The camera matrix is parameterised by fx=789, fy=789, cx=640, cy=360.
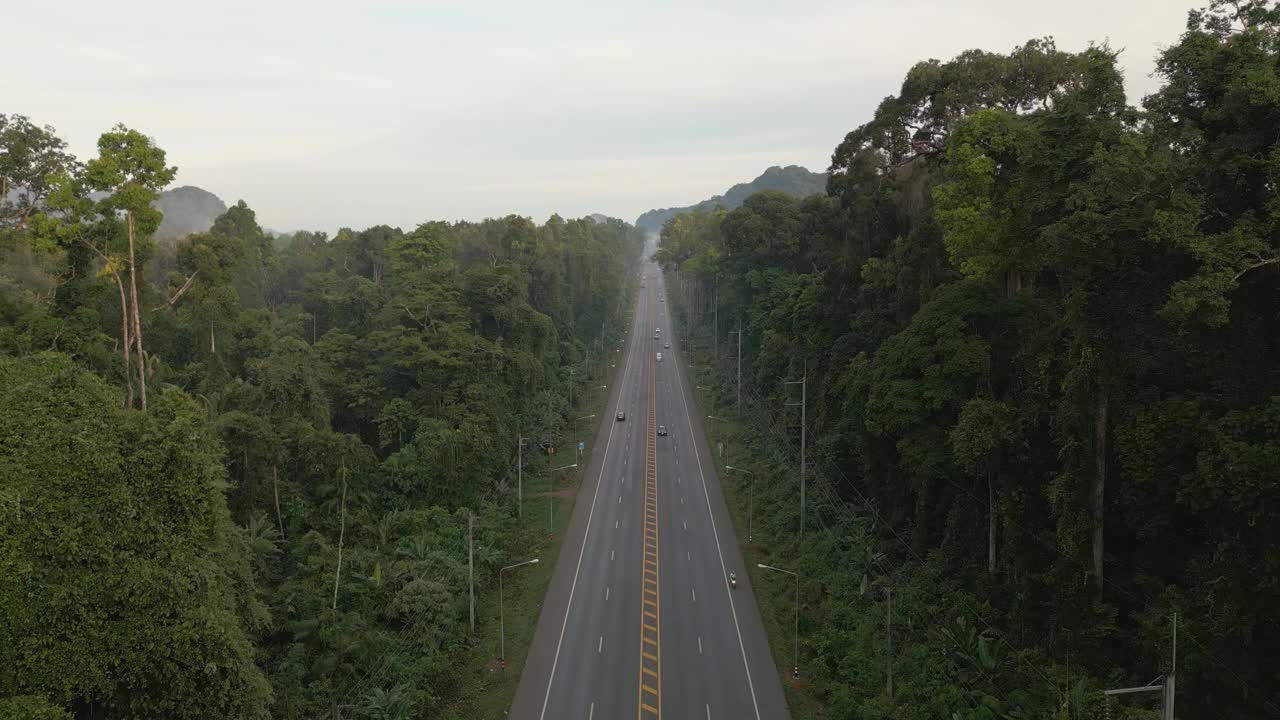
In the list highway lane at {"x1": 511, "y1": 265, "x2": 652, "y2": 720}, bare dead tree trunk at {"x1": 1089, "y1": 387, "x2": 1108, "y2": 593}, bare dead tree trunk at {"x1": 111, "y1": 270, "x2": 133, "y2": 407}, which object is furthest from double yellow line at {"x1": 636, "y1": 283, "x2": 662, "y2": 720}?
bare dead tree trunk at {"x1": 111, "y1": 270, "x2": 133, "y2": 407}

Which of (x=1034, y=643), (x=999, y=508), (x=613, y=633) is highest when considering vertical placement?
(x=999, y=508)

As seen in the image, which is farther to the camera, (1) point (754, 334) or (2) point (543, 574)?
(1) point (754, 334)

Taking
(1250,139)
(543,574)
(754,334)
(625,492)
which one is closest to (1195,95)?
(1250,139)

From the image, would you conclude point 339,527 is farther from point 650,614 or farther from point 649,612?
point 650,614

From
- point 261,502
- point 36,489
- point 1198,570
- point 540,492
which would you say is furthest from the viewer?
point 540,492

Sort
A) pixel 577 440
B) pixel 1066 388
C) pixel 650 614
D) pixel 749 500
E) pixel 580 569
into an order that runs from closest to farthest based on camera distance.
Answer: pixel 1066 388
pixel 650 614
pixel 580 569
pixel 749 500
pixel 577 440

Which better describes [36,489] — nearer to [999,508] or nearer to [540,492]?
[999,508]

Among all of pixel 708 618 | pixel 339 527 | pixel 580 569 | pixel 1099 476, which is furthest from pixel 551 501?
pixel 1099 476
